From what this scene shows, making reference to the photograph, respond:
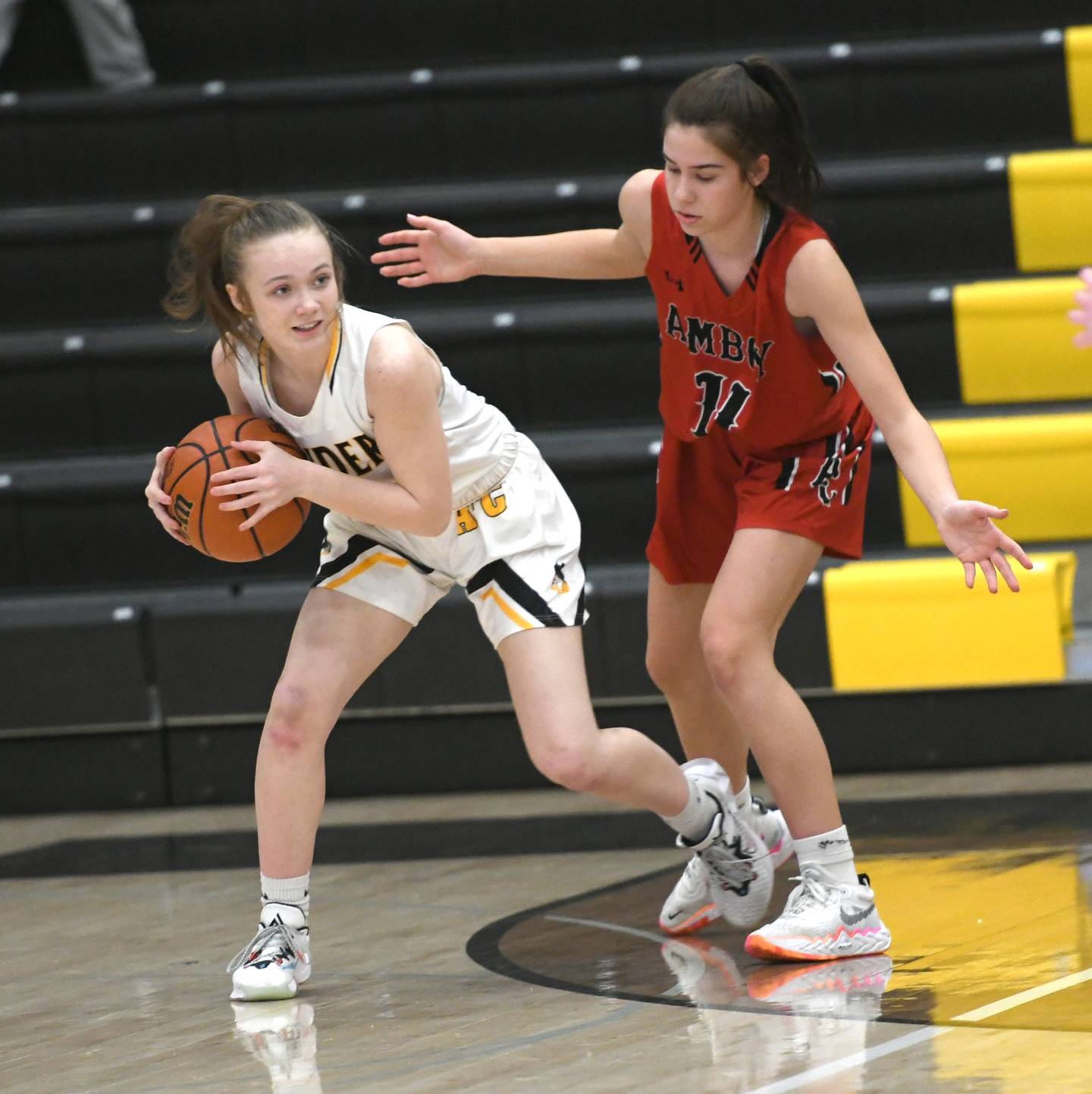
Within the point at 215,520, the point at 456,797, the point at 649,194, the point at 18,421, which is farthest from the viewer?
the point at 18,421

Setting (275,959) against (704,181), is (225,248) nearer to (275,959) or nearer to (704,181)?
(704,181)

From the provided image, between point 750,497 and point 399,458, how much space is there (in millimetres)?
559

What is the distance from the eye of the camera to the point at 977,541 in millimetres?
2582

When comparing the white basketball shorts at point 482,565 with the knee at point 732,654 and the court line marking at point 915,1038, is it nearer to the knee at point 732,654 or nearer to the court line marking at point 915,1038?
the knee at point 732,654

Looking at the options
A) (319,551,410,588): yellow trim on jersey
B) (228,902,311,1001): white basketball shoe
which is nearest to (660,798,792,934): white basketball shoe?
(228,902,311,1001): white basketball shoe

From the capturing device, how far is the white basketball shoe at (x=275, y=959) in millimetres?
2844

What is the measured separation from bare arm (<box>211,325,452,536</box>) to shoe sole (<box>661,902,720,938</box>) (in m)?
0.81

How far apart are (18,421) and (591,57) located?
2.21 metres

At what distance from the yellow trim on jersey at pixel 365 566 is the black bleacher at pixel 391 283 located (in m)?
1.62

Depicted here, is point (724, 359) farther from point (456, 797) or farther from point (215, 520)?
point (456, 797)

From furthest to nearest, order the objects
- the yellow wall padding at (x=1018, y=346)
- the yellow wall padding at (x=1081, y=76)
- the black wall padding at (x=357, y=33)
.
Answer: the black wall padding at (x=357, y=33) < the yellow wall padding at (x=1081, y=76) < the yellow wall padding at (x=1018, y=346)

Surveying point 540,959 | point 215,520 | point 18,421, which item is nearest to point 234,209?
point 215,520

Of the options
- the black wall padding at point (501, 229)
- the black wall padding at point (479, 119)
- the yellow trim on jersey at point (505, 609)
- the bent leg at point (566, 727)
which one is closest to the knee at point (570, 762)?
the bent leg at point (566, 727)

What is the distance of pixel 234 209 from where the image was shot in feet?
9.20
